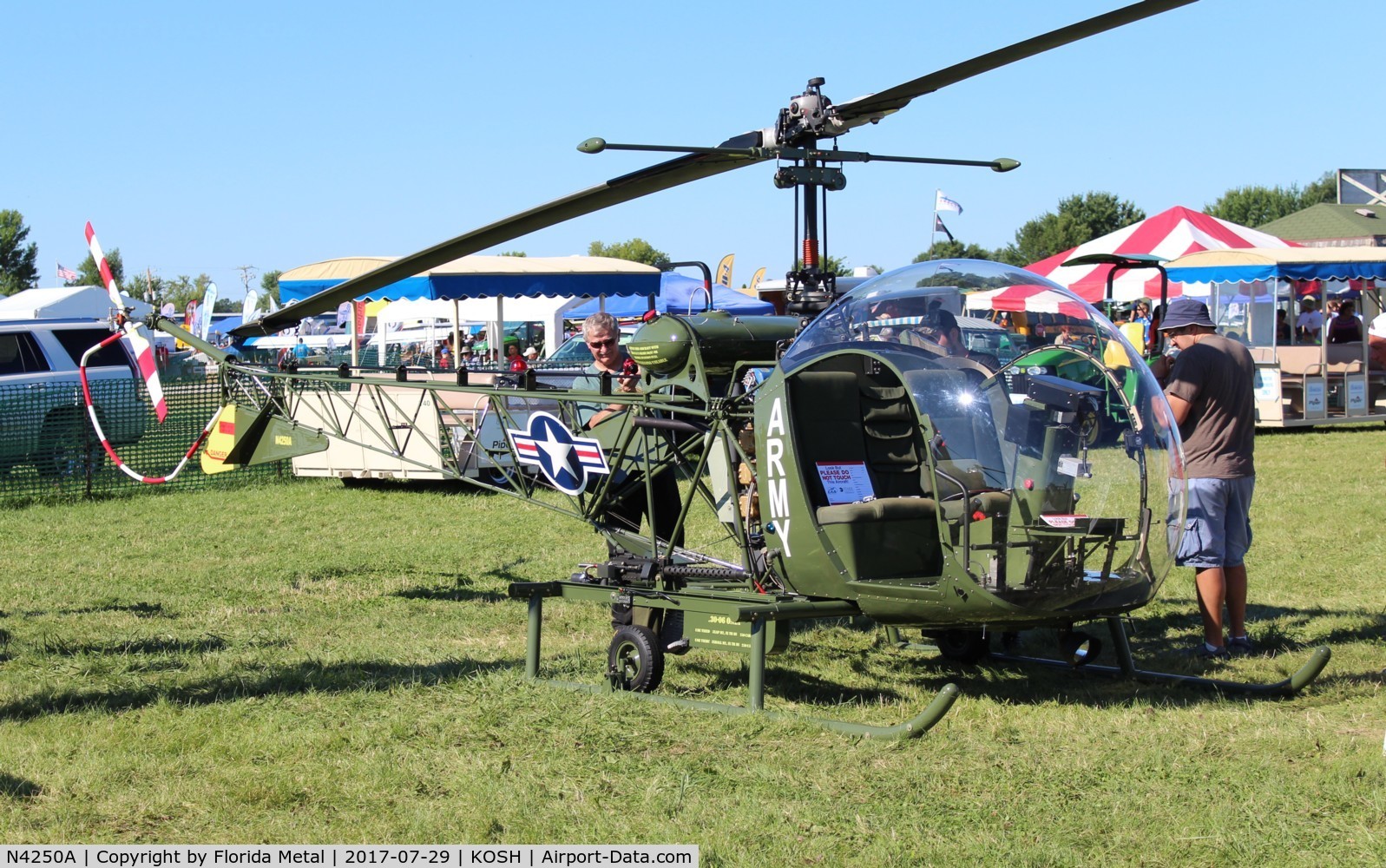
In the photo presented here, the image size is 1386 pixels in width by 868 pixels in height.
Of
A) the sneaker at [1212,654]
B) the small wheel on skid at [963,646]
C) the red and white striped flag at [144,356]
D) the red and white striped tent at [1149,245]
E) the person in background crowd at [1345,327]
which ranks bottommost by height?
the sneaker at [1212,654]

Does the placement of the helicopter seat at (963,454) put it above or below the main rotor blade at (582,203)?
below

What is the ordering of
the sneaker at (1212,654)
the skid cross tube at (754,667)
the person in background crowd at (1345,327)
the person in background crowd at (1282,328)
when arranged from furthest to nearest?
the person in background crowd at (1282,328), the person in background crowd at (1345,327), the sneaker at (1212,654), the skid cross tube at (754,667)

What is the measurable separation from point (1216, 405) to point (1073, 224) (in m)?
77.9

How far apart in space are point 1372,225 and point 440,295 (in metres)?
33.0

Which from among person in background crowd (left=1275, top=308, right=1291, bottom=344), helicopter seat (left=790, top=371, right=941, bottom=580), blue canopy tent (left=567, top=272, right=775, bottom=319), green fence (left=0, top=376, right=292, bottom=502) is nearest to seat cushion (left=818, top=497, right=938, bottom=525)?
helicopter seat (left=790, top=371, right=941, bottom=580)

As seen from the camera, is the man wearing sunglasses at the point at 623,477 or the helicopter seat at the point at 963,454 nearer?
the helicopter seat at the point at 963,454

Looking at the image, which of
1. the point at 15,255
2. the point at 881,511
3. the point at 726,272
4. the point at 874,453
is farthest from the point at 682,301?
the point at 15,255

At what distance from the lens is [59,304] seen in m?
25.8

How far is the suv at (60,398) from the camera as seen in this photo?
44.4 feet

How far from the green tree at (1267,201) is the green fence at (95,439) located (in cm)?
9195

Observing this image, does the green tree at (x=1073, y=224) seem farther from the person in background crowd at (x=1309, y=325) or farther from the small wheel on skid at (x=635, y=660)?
the small wheel on skid at (x=635, y=660)

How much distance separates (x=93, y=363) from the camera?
55.1 feet

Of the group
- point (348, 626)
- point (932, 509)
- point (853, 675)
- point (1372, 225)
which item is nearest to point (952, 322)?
point (932, 509)

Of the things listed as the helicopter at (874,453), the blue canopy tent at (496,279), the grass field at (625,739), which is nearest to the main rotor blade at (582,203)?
the helicopter at (874,453)
